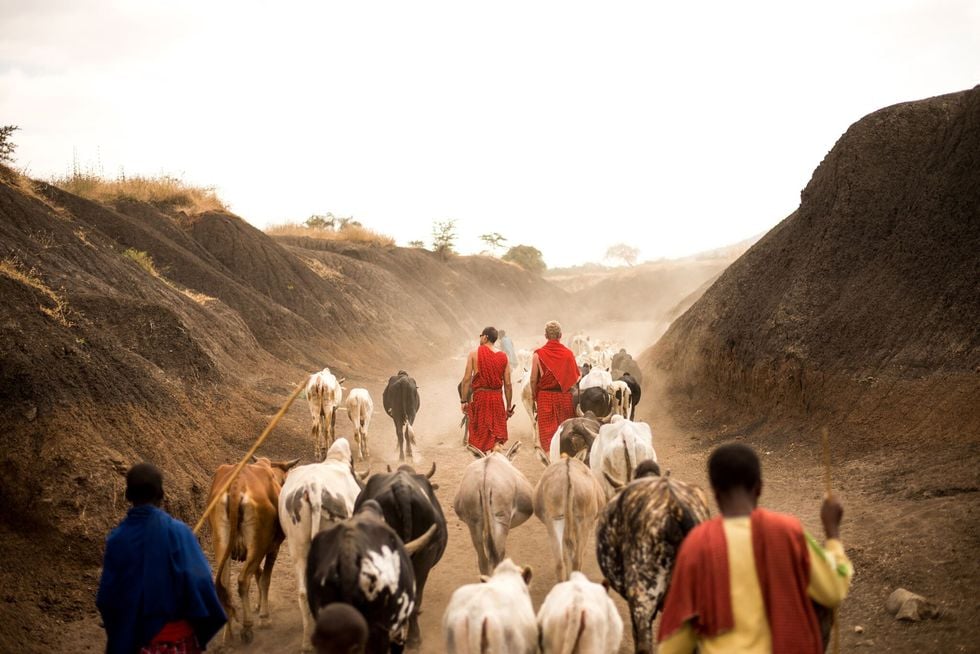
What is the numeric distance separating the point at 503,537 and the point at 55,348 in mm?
6462

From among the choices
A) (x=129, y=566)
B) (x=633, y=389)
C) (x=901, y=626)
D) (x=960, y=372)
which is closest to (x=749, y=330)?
(x=633, y=389)

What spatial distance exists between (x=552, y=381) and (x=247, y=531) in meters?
5.72

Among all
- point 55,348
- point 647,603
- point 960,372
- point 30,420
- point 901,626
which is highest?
point 55,348

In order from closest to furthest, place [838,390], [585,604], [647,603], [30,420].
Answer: [585,604]
[647,603]
[30,420]
[838,390]

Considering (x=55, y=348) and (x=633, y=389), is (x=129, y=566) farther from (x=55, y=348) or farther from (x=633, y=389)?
(x=633, y=389)

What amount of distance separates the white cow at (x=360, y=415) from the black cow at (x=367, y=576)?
30.2ft

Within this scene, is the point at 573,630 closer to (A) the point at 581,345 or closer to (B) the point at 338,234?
(A) the point at 581,345

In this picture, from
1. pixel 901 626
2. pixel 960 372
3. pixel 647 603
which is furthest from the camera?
pixel 960 372

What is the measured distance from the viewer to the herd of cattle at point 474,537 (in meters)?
5.04

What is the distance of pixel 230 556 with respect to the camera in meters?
7.20

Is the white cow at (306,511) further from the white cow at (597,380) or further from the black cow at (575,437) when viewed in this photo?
the white cow at (597,380)

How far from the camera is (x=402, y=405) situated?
1461cm

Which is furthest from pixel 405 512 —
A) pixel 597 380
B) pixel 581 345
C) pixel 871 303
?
pixel 581 345

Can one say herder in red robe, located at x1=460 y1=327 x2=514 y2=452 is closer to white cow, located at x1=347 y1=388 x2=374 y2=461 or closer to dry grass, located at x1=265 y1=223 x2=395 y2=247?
white cow, located at x1=347 y1=388 x2=374 y2=461
